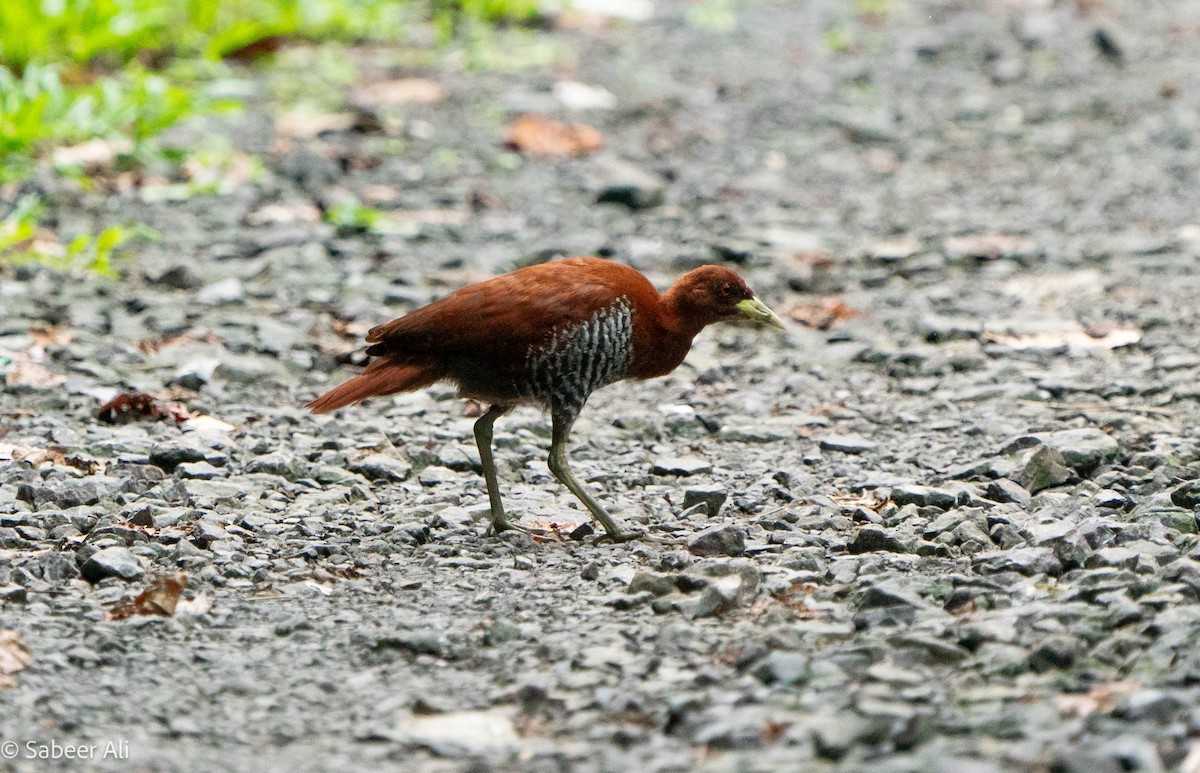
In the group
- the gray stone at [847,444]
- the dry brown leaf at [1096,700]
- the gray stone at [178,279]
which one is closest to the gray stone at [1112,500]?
the gray stone at [847,444]

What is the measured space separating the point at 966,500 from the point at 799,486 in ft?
1.74

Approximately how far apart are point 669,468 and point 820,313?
1.88 meters

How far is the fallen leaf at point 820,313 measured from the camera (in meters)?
6.71

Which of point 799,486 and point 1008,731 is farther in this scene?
point 799,486

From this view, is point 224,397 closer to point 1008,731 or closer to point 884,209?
point 1008,731

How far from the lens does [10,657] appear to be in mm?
3441

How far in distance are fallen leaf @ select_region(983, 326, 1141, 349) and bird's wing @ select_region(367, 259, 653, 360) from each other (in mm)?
2356

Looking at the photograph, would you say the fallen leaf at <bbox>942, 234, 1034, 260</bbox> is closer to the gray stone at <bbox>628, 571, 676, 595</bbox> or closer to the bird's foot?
the bird's foot

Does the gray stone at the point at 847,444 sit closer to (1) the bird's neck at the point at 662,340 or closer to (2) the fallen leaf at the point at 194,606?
(1) the bird's neck at the point at 662,340

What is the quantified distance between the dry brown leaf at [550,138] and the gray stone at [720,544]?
5.13 metres

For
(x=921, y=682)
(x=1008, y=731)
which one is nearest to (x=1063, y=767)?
(x=1008, y=731)

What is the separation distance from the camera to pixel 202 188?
7875 millimetres

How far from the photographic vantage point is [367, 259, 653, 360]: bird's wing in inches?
174

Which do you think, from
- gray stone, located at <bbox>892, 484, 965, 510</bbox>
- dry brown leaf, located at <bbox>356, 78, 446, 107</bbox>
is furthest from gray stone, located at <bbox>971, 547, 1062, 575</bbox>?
dry brown leaf, located at <bbox>356, 78, 446, 107</bbox>
